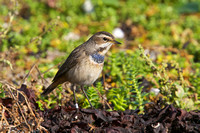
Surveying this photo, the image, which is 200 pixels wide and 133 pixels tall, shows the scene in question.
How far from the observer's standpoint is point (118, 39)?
28.0ft

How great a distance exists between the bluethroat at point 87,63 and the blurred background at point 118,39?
229 mm

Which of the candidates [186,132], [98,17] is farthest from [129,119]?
[98,17]

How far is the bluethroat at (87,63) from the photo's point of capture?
5.51m

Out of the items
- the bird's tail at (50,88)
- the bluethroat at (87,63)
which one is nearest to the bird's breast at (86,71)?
the bluethroat at (87,63)

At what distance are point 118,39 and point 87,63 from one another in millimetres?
3169

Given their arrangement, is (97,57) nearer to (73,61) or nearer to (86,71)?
(86,71)

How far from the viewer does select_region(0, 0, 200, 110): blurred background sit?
591cm

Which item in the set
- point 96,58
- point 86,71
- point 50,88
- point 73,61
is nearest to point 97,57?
point 96,58

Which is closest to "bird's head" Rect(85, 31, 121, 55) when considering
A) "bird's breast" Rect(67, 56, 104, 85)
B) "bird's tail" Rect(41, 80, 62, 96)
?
"bird's breast" Rect(67, 56, 104, 85)

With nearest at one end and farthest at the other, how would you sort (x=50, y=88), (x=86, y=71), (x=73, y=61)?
(x=86, y=71), (x=73, y=61), (x=50, y=88)

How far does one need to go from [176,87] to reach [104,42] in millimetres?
1437

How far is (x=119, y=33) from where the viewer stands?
9328 mm

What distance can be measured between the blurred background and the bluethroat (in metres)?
0.23

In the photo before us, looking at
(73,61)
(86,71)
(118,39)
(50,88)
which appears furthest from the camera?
(118,39)
